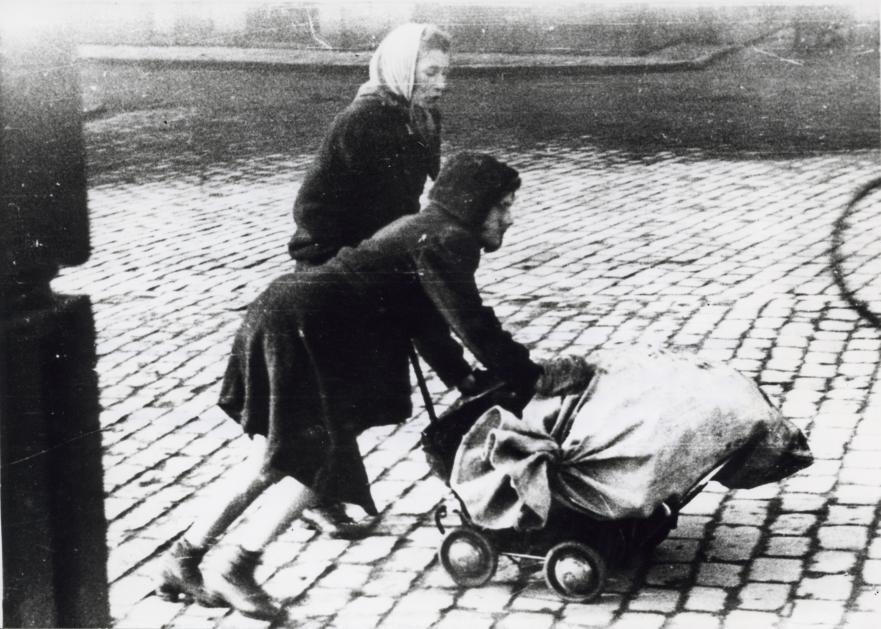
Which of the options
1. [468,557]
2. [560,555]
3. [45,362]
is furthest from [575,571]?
[45,362]

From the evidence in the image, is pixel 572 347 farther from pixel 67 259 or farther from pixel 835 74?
pixel 67 259

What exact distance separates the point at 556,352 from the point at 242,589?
75.7 inches

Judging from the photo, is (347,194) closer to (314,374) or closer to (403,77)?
(403,77)

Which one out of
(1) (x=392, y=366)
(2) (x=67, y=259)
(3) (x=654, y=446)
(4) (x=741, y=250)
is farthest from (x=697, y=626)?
(2) (x=67, y=259)

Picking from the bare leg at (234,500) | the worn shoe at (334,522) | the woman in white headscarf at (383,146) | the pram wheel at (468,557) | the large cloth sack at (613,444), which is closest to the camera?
the large cloth sack at (613,444)

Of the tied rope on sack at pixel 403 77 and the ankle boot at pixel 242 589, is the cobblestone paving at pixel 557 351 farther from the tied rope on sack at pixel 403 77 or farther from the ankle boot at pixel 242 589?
the tied rope on sack at pixel 403 77

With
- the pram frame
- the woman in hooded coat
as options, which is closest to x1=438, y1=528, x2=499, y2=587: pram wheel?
the pram frame

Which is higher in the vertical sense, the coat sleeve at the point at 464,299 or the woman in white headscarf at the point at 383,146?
the woman in white headscarf at the point at 383,146

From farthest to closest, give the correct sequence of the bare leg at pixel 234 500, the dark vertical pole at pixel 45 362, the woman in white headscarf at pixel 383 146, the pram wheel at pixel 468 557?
the bare leg at pixel 234 500
the pram wheel at pixel 468 557
the woman in white headscarf at pixel 383 146
the dark vertical pole at pixel 45 362

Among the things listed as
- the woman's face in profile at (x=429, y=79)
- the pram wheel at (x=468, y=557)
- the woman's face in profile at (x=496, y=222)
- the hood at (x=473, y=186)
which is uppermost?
the woman's face in profile at (x=429, y=79)

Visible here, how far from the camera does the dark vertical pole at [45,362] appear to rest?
431 centimetres

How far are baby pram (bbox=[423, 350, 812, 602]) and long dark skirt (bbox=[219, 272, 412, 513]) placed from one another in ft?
0.81

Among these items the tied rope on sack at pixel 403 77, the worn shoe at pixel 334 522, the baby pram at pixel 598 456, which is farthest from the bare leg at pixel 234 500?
the tied rope on sack at pixel 403 77

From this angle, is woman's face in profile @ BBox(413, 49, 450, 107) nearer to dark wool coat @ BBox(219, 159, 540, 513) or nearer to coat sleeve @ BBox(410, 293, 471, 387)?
dark wool coat @ BBox(219, 159, 540, 513)
